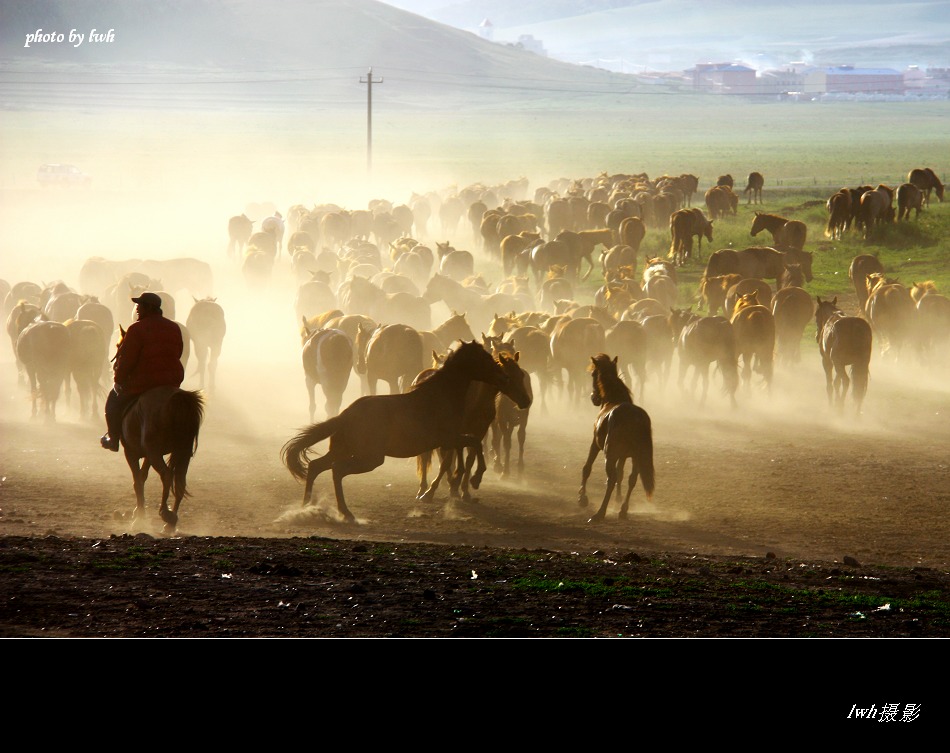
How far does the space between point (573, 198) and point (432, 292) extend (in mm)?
17159

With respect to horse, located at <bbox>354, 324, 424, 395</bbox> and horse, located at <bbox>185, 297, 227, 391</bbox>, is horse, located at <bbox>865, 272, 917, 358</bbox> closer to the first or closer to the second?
horse, located at <bbox>354, 324, 424, 395</bbox>

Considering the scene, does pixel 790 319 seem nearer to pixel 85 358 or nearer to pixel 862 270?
pixel 862 270

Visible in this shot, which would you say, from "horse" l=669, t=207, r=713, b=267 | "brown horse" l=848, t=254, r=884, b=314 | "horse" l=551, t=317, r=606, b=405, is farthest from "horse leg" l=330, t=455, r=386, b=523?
"horse" l=669, t=207, r=713, b=267

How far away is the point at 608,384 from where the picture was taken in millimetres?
13664

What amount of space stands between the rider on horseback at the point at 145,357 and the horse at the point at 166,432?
0.10 meters

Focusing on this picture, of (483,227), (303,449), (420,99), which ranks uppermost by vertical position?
(420,99)

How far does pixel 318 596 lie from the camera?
878cm

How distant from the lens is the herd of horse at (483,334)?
12.7 metres

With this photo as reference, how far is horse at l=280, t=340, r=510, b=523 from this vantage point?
12555mm

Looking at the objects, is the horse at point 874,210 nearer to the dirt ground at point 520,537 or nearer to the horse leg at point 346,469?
the dirt ground at point 520,537

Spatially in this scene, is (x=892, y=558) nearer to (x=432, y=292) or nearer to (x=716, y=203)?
(x=432, y=292)

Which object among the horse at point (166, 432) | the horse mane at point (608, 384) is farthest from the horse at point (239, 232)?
the horse at point (166, 432)

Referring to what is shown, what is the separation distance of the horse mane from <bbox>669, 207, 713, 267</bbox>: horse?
22.6 m
